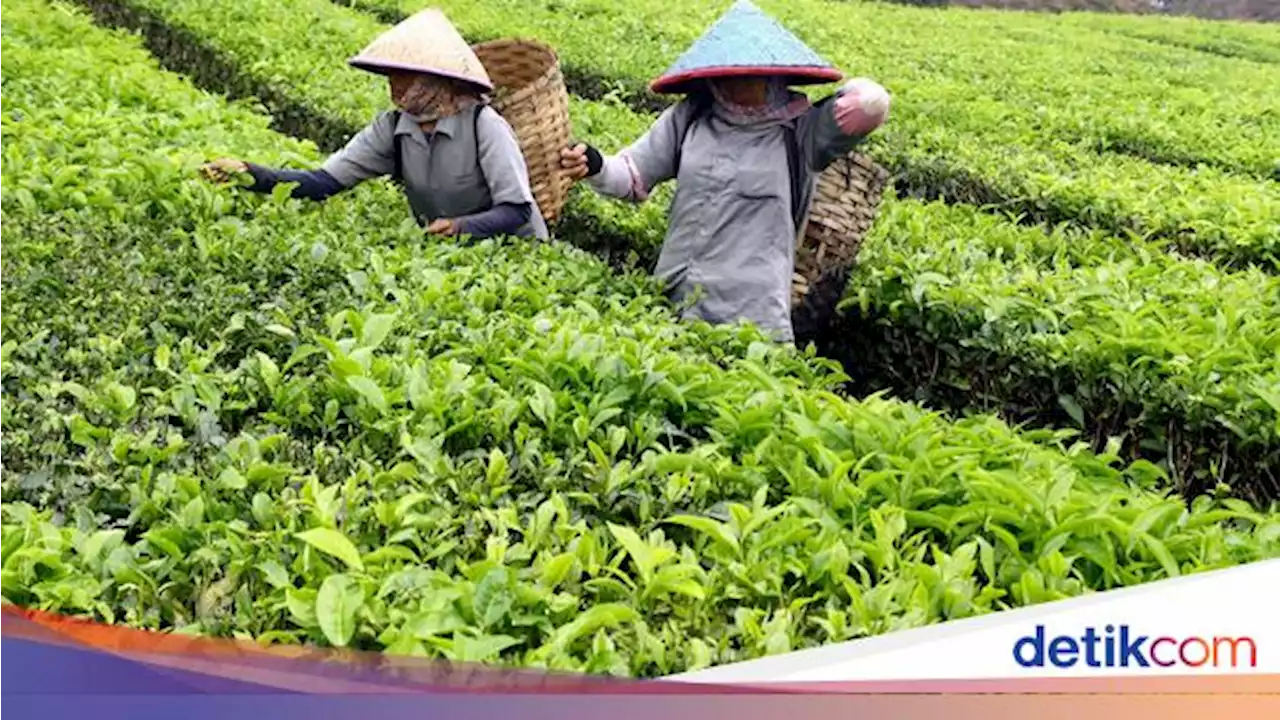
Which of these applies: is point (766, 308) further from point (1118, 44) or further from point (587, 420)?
point (1118, 44)

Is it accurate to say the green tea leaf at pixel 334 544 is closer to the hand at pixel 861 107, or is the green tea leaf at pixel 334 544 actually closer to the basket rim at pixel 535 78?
the hand at pixel 861 107

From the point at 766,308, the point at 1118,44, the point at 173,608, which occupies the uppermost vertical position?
the point at 173,608

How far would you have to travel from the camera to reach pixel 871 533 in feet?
7.83

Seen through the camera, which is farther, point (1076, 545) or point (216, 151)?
point (216, 151)

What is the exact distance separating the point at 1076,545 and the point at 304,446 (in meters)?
1.40

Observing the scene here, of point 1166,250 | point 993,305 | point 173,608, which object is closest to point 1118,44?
point 1166,250

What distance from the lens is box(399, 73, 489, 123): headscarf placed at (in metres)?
4.26

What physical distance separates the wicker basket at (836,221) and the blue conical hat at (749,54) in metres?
0.36

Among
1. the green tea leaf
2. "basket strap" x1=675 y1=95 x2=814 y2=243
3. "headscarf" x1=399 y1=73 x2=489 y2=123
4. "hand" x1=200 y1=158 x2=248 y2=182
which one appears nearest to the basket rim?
"headscarf" x1=399 y1=73 x2=489 y2=123

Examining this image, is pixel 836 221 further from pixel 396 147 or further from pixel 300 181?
pixel 300 181

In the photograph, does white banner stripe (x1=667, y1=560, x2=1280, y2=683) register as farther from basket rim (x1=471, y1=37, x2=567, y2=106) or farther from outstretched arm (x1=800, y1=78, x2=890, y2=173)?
basket rim (x1=471, y1=37, x2=567, y2=106)

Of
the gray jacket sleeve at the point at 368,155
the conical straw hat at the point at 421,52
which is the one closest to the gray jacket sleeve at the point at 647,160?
the conical straw hat at the point at 421,52

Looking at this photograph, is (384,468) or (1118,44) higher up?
(384,468)

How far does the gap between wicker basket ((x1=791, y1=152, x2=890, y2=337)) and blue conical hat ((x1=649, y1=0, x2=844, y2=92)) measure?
362 millimetres
